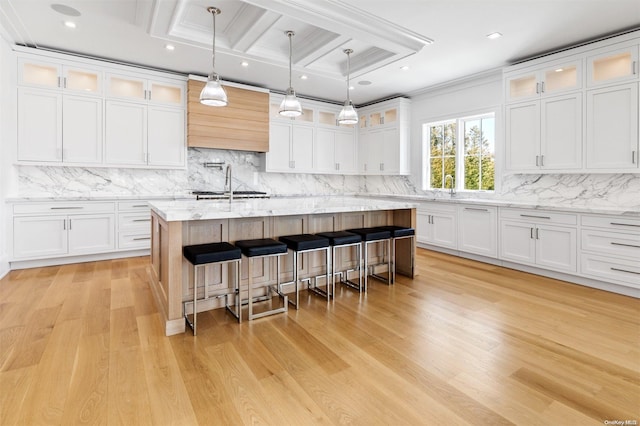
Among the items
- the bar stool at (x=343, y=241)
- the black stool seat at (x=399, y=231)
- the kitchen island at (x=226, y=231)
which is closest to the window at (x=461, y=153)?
the kitchen island at (x=226, y=231)

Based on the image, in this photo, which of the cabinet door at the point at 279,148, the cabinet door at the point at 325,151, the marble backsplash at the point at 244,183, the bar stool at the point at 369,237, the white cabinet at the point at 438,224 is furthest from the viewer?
the cabinet door at the point at 325,151

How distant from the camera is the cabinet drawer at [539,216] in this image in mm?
3874

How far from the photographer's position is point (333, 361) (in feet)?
7.14

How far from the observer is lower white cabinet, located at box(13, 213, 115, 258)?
4.16 meters

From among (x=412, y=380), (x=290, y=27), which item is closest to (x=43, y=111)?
(x=290, y=27)

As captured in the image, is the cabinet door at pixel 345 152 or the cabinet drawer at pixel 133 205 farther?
the cabinet door at pixel 345 152

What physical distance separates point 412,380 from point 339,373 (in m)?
0.43

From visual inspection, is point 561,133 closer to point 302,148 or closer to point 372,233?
point 372,233

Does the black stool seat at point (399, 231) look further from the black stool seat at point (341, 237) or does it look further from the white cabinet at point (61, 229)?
the white cabinet at point (61, 229)

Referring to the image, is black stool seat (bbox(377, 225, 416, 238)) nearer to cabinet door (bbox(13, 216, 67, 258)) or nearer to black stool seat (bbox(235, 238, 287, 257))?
black stool seat (bbox(235, 238, 287, 257))

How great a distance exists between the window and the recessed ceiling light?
17.0ft

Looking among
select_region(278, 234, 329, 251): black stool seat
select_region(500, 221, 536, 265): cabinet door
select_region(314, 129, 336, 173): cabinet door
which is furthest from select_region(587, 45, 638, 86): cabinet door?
select_region(314, 129, 336, 173): cabinet door

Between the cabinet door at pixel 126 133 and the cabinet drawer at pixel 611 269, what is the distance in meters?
5.80

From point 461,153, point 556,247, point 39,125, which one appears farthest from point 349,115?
point 39,125
